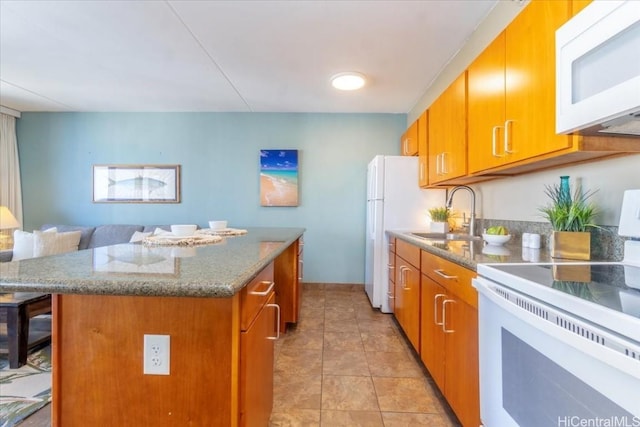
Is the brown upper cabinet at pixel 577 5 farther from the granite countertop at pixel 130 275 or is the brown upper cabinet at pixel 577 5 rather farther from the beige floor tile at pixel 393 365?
the beige floor tile at pixel 393 365

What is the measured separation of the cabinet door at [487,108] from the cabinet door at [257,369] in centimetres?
140

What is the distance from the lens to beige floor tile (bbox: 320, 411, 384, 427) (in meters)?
1.49

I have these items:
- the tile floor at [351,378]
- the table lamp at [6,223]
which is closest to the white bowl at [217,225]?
the tile floor at [351,378]

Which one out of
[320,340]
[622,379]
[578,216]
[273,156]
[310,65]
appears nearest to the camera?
[622,379]

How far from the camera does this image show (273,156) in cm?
388

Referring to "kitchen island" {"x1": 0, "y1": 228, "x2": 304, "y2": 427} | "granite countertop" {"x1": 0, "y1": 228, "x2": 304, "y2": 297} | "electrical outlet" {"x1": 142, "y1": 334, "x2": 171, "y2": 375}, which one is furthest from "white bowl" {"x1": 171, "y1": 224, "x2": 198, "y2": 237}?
"electrical outlet" {"x1": 142, "y1": 334, "x2": 171, "y2": 375}

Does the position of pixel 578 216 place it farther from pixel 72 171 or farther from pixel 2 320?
pixel 72 171

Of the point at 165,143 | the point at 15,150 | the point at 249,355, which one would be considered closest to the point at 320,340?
the point at 249,355

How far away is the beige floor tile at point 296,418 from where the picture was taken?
1.49 meters

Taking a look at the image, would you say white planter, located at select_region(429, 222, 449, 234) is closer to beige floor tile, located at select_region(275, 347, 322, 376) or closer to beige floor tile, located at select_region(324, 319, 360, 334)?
beige floor tile, located at select_region(324, 319, 360, 334)

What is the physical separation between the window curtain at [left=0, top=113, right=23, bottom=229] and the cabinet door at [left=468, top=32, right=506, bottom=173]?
5464 millimetres

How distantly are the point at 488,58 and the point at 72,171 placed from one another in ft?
16.5

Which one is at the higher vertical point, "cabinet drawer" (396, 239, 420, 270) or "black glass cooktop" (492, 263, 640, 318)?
"black glass cooktop" (492, 263, 640, 318)

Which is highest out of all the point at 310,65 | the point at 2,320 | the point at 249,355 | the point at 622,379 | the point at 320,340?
the point at 310,65
